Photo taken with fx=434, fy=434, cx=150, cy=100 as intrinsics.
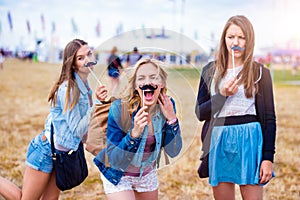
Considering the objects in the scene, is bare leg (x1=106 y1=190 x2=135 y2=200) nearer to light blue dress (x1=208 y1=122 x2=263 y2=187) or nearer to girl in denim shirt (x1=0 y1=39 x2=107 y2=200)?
girl in denim shirt (x1=0 y1=39 x2=107 y2=200)

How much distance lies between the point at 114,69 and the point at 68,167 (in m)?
0.77

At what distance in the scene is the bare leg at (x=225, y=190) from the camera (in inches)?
98.7

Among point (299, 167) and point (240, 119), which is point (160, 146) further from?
point (299, 167)

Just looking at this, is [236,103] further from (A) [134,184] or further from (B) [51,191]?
(B) [51,191]

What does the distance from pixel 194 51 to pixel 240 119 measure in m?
0.52

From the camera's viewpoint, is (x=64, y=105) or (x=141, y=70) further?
(x=64, y=105)

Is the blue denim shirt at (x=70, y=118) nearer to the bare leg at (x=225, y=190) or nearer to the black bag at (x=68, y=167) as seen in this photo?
the black bag at (x=68, y=167)

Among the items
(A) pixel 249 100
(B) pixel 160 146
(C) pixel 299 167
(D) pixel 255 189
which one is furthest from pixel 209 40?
(C) pixel 299 167

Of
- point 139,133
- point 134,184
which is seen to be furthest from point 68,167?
point 139,133

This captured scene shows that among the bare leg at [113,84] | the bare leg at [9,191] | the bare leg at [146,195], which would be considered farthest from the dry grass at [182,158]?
the bare leg at [9,191]

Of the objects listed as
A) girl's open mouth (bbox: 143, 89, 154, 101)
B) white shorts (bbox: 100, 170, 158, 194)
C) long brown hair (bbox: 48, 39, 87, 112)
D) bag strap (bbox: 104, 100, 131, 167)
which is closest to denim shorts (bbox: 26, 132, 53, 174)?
long brown hair (bbox: 48, 39, 87, 112)

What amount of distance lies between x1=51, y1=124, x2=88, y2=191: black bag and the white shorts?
0.28 m

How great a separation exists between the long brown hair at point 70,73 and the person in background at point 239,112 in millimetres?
698

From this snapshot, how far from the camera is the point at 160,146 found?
2.18 m
